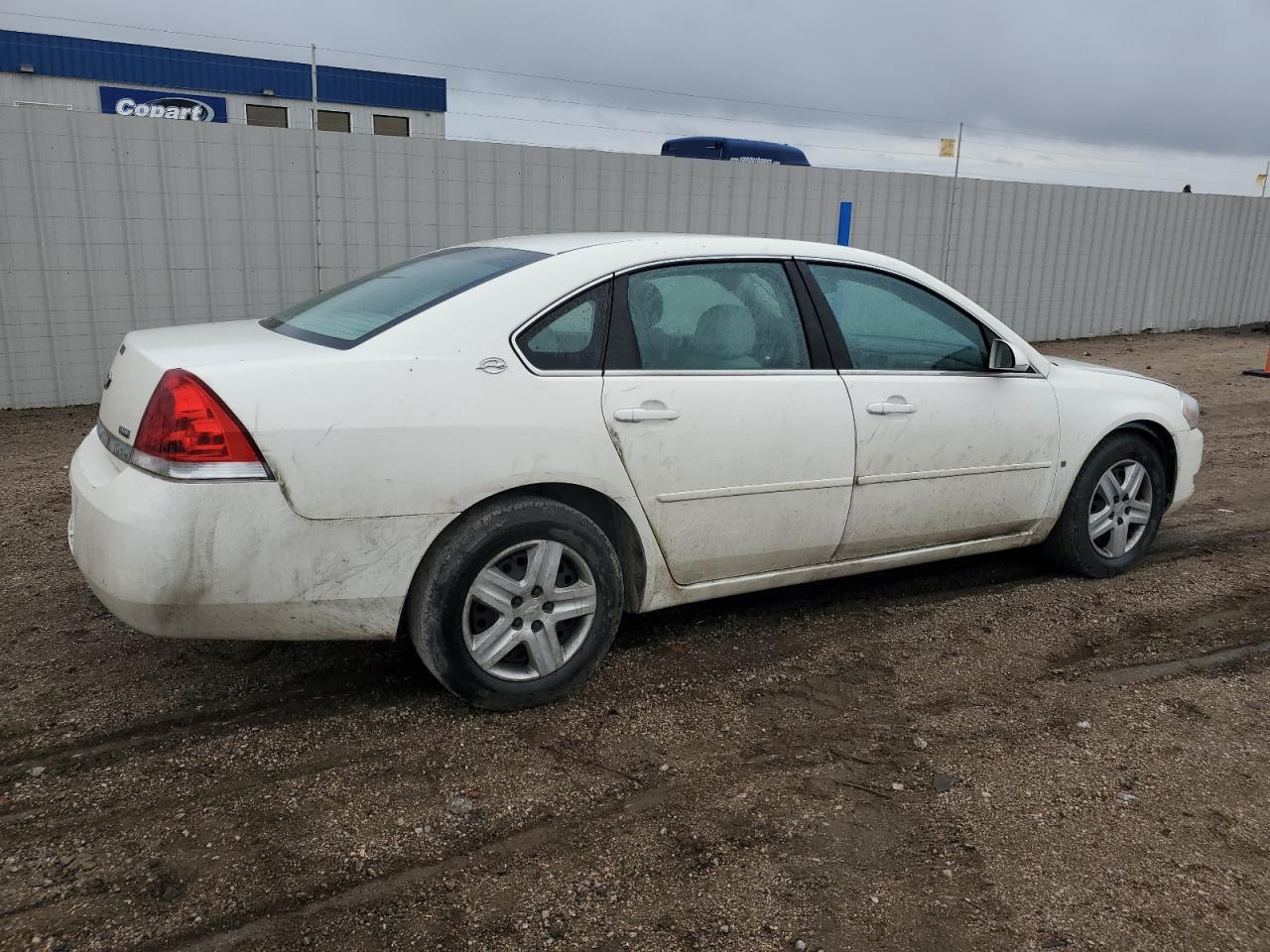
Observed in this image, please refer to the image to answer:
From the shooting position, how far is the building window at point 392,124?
74.2 feet

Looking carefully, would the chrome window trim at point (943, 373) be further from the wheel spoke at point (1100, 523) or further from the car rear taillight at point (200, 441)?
the car rear taillight at point (200, 441)

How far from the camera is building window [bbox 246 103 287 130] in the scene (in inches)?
877

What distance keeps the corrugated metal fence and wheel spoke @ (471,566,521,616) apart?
6783 millimetres

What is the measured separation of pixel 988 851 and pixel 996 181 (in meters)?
13.6

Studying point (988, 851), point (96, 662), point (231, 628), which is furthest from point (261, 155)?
point (988, 851)

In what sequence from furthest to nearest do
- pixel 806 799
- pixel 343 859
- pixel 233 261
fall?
pixel 233 261, pixel 806 799, pixel 343 859

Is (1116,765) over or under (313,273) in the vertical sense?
under

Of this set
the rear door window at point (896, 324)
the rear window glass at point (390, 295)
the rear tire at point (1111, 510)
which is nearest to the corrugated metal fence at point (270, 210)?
the rear window glass at point (390, 295)

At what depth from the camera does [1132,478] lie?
4930 millimetres

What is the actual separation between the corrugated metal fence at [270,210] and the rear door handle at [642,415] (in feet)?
22.2

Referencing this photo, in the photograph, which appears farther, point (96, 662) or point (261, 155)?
point (261, 155)

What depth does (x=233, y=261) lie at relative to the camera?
9.13 metres

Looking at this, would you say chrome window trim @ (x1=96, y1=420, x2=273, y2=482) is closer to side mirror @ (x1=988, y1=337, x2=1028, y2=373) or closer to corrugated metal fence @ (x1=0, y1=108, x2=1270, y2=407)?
side mirror @ (x1=988, y1=337, x2=1028, y2=373)

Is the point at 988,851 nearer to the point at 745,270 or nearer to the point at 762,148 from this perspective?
the point at 745,270
